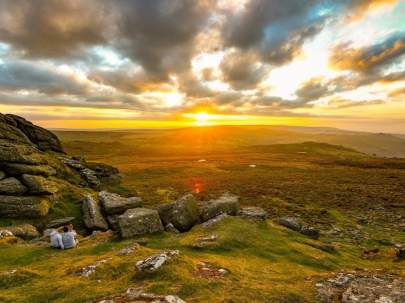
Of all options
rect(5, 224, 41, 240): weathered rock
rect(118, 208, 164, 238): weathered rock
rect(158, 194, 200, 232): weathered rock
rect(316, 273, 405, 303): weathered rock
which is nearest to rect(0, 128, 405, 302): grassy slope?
rect(316, 273, 405, 303): weathered rock

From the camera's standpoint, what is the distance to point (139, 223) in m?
23.1

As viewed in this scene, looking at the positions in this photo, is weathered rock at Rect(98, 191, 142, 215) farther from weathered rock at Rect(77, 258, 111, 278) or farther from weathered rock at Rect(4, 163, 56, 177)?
weathered rock at Rect(77, 258, 111, 278)

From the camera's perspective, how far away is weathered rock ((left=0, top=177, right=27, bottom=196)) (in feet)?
98.4

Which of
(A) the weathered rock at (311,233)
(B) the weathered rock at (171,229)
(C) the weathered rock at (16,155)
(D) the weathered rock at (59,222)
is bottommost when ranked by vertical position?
(D) the weathered rock at (59,222)

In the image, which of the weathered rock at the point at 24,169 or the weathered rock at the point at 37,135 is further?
the weathered rock at the point at 37,135

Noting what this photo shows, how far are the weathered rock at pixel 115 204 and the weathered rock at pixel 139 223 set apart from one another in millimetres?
6581

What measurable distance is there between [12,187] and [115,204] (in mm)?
10053

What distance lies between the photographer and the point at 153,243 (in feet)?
68.3

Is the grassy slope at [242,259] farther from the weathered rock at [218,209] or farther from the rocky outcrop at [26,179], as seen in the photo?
the rocky outcrop at [26,179]

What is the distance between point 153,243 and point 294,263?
29.3 feet

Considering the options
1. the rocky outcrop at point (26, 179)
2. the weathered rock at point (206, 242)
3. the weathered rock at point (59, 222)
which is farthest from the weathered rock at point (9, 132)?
the weathered rock at point (206, 242)

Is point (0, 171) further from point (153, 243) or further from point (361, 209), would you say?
point (361, 209)

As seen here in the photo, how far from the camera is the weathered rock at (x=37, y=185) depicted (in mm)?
31453

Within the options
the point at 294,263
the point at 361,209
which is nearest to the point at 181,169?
the point at 361,209
